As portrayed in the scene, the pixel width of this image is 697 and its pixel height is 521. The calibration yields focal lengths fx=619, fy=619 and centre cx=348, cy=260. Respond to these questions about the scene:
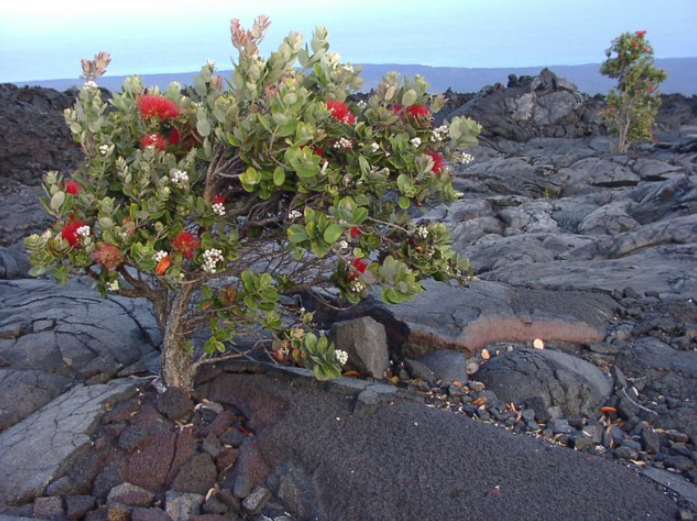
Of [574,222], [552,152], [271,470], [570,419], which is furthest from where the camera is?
[552,152]

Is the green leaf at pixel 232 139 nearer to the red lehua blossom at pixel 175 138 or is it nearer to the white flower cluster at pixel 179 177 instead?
the white flower cluster at pixel 179 177

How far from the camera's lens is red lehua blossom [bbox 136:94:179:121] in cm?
352

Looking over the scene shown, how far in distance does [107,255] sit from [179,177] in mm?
574

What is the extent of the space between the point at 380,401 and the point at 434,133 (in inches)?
70.0

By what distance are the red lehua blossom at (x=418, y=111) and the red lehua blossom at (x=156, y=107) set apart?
A: 4.57 feet

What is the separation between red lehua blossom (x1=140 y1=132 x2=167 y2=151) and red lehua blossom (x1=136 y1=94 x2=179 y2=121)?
0.38ft

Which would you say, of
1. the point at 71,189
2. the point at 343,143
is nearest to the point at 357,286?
the point at 343,143

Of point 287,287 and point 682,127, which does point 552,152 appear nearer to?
point 682,127

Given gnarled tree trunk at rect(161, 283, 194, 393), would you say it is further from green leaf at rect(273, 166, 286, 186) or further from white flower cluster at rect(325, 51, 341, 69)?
white flower cluster at rect(325, 51, 341, 69)

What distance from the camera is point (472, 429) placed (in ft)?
12.8

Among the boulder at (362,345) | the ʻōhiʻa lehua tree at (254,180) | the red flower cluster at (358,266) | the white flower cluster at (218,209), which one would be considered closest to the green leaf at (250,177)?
the ʻōhiʻa lehua tree at (254,180)

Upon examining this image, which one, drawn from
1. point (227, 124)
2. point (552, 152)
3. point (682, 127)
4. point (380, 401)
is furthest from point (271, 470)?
point (682, 127)

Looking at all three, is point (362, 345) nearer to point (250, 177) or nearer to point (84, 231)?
point (250, 177)

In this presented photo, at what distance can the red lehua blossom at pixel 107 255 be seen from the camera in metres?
3.35
